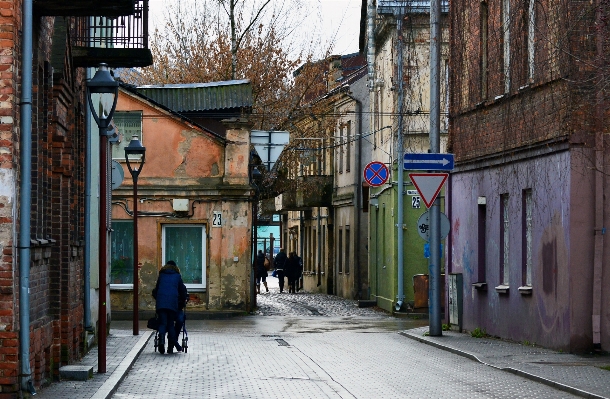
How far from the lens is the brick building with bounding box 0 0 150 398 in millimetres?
11844

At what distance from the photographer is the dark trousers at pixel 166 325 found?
2047cm

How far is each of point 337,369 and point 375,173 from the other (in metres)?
17.7

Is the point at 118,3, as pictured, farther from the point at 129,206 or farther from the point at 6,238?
the point at 129,206

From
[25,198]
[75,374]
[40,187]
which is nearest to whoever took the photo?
[25,198]

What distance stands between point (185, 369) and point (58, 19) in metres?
5.39

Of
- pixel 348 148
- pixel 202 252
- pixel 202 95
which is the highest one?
pixel 202 95

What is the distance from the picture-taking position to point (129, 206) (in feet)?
110

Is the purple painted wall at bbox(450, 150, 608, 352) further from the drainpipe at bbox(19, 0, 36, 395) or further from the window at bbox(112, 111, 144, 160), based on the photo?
the window at bbox(112, 111, 144, 160)

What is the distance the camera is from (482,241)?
24.3 metres

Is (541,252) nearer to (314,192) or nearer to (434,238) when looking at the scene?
(434,238)

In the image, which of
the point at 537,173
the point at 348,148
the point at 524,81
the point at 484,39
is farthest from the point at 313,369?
the point at 348,148

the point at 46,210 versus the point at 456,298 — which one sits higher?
the point at 46,210

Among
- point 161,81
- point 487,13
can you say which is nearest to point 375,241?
point 161,81

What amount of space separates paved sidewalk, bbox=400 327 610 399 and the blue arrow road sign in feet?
10.4
